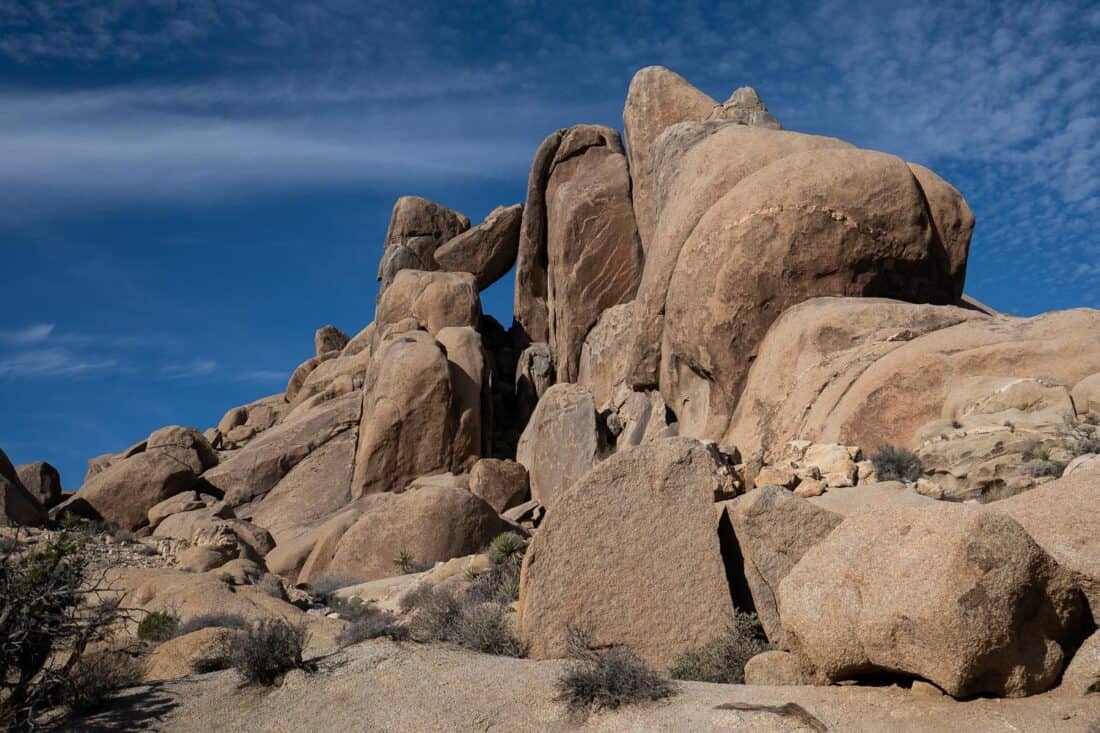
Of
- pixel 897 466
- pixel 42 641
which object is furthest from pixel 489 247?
pixel 42 641

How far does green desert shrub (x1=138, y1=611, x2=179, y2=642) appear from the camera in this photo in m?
11.1

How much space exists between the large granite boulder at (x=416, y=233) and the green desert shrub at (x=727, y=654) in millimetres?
33169

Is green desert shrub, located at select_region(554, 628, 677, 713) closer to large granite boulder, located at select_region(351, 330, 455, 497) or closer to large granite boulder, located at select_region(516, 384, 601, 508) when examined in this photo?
large granite boulder, located at select_region(516, 384, 601, 508)

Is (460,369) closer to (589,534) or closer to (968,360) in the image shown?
(968,360)

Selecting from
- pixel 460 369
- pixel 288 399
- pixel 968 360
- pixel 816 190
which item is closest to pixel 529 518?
pixel 460 369

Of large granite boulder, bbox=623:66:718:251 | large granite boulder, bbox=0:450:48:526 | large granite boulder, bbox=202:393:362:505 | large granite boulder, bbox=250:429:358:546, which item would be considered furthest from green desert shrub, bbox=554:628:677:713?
large granite boulder, bbox=202:393:362:505

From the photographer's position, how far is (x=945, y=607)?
19.0 ft

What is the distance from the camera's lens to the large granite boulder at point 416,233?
40.7 meters

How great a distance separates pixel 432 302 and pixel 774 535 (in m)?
27.9

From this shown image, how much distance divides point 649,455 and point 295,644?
11.4 feet

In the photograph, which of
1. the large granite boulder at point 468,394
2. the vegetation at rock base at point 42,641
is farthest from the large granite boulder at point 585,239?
the vegetation at rock base at point 42,641

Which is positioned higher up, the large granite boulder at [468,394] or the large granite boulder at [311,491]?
the large granite boulder at [468,394]

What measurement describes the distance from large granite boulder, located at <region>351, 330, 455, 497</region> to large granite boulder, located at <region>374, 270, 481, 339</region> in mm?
6299

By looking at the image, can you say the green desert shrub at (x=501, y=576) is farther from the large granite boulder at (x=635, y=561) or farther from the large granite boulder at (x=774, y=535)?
the large granite boulder at (x=774, y=535)
